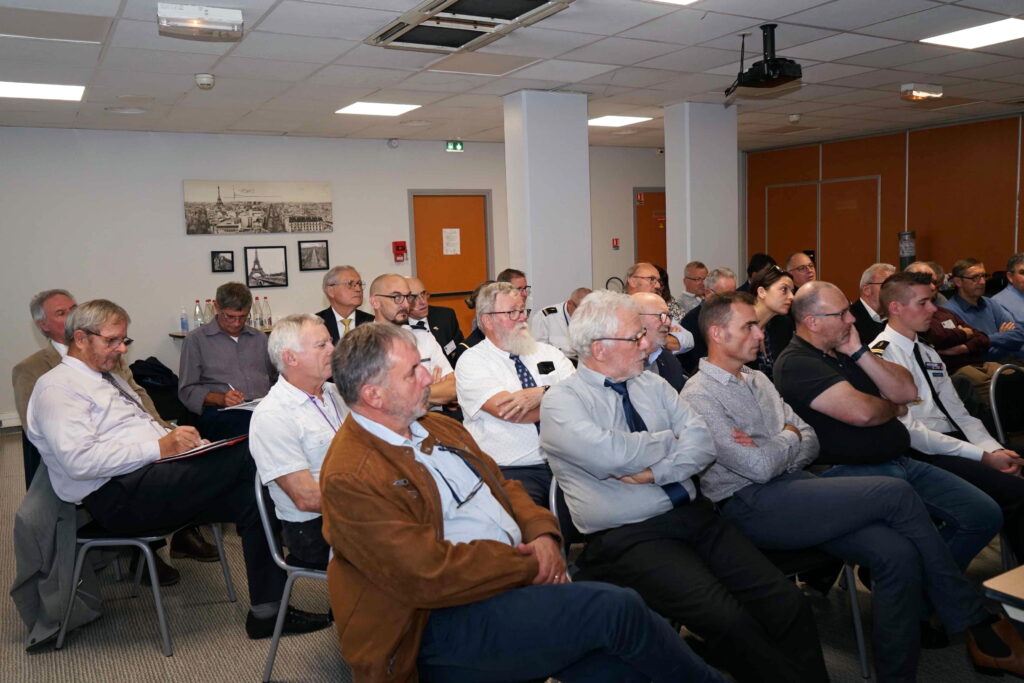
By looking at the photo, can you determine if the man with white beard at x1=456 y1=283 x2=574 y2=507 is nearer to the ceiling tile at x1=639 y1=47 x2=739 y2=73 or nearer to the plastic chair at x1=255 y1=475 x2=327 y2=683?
the plastic chair at x1=255 y1=475 x2=327 y2=683

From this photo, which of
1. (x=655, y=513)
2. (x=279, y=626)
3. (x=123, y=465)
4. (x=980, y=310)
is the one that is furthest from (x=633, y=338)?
(x=980, y=310)

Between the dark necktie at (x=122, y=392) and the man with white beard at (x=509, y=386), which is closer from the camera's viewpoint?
the man with white beard at (x=509, y=386)

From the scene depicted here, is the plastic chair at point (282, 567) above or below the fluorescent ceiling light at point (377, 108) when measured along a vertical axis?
below

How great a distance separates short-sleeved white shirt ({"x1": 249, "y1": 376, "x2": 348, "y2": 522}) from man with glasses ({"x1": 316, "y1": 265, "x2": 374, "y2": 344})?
2.11m

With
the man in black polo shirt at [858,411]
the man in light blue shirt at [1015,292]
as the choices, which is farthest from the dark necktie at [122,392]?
the man in light blue shirt at [1015,292]

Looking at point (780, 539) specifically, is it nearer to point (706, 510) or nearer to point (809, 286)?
point (706, 510)

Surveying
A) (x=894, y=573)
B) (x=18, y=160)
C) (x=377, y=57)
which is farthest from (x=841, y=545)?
(x=18, y=160)

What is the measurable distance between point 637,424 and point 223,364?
3.07 m

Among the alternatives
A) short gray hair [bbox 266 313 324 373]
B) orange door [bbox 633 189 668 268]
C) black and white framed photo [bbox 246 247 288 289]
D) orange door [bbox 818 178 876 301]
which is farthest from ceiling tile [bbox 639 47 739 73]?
orange door [bbox 818 178 876 301]

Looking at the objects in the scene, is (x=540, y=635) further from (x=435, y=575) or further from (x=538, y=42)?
(x=538, y=42)

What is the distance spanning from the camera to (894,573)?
2.57 meters

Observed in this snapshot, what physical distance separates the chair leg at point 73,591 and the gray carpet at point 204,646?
6 cm

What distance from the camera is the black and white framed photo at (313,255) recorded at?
901cm

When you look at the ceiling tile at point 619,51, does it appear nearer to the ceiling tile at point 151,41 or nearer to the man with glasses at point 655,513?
the ceiling tile at point 151,41
